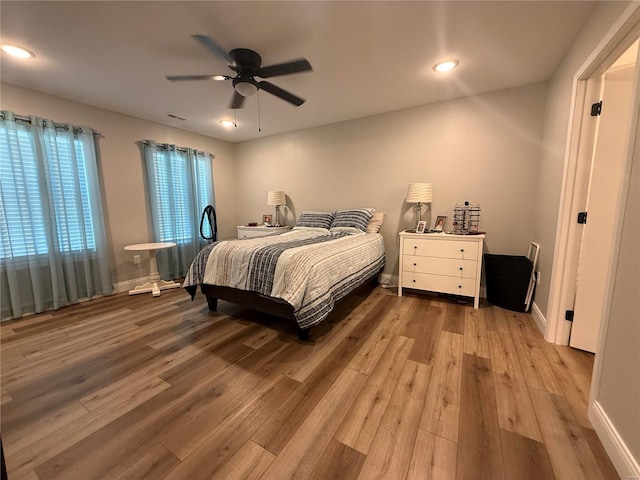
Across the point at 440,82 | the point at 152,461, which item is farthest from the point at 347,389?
the point at 440,82

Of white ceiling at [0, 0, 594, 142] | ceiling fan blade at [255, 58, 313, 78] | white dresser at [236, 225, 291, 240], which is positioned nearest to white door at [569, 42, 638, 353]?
white ceiling at [0, 0, 594, 142]

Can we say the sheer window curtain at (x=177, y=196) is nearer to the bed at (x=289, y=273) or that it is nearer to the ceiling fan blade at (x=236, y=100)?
the bed at (x=289, y=273)

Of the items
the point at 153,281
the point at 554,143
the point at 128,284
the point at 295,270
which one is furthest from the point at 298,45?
the point at 128,284

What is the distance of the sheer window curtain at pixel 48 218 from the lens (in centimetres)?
260

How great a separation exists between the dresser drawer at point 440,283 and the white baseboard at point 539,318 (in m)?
0.51

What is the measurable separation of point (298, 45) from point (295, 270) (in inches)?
69.8

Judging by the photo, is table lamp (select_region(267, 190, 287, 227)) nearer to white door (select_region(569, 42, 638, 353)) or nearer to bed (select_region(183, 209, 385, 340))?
bed (select_region(183, 209, 385, 340))

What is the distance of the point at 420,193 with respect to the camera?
308cm

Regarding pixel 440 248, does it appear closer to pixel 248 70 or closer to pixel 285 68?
pixel 285 68

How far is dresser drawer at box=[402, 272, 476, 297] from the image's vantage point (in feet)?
9.10

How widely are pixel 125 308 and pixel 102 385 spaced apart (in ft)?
4.96

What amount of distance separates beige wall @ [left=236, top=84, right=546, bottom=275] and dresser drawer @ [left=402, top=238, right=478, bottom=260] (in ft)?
1.79

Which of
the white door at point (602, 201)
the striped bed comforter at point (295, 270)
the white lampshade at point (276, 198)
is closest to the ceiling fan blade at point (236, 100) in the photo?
the striped bed comforter at point (295, 270)

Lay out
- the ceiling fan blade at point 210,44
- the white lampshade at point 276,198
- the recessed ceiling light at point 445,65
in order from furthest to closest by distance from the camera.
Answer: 1. the white lampshade at point 276,198
2. the recessed ceiling light at point 445,65
3. the ceiling fan blade at point 210,44
